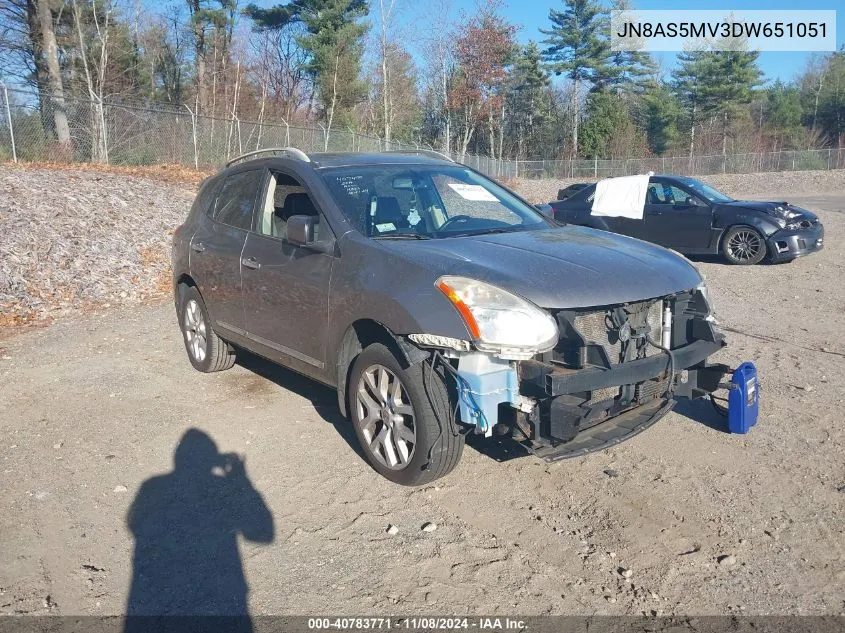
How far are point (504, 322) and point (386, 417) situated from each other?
99 centimetres

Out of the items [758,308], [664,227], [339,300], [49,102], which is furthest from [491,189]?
[49,102]

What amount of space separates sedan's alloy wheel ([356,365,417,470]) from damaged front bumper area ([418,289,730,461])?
1.46ft

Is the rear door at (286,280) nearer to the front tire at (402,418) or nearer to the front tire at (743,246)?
the front tire at (402,418)

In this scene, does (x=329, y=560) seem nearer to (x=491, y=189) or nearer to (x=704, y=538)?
(x=704, y=538)

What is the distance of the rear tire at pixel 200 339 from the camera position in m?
6.26

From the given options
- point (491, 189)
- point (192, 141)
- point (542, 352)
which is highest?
point (192, 141)

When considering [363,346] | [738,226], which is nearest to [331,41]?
[738,226]

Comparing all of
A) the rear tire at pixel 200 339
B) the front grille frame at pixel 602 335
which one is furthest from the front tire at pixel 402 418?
the rear tire at pixel 200 339

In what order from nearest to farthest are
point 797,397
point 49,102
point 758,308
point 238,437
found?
point 238,437, point 797,397, point 758,308, point 49,102

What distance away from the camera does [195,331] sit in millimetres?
Answer: 6551

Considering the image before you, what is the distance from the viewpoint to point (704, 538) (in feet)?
11.4

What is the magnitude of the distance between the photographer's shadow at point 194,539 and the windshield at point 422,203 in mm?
1765

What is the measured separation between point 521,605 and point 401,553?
2.21 ft

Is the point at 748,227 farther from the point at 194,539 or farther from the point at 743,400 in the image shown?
the point at 194,539
